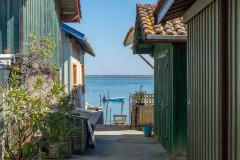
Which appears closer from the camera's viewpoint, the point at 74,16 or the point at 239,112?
the point at 239,112

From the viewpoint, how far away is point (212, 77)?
5398 millimetres

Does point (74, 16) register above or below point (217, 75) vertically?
above

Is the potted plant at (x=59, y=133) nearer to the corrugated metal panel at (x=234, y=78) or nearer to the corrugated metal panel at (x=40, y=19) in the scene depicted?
the corrugated metal panel at (x=40, y=19)

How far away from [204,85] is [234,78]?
1328 mm

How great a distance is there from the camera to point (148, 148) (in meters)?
11.3

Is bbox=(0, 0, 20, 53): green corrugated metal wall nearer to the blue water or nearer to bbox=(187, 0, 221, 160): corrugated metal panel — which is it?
bbox=(187, 0, 221, 160): corrugated metal panel

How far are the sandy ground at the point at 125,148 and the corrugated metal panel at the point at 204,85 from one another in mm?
3357

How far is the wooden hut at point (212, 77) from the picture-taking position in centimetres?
458

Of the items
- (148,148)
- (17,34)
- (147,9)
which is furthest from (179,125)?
(17,34)

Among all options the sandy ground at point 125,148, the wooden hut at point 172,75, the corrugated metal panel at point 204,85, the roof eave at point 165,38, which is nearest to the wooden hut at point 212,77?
the corrugated metal panel at point 204,85

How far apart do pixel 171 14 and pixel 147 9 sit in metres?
4.26

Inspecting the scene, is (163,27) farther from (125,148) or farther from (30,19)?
(125,148)

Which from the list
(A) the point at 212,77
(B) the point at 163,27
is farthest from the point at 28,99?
(B) the point at 163,27

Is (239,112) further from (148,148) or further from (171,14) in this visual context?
(148,148)
